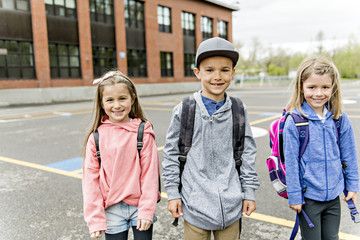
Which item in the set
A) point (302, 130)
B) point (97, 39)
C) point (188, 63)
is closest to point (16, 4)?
point (97, 39)

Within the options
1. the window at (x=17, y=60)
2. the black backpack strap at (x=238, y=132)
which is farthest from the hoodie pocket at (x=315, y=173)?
the window at (x=17, y=60)

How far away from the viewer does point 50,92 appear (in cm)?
2153

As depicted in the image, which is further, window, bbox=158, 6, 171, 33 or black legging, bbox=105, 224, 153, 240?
window, bbox=158, 6, 171, 33

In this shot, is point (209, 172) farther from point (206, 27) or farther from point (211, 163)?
point (206, 27)

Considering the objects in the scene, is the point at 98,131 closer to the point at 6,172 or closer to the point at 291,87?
the point at 291,87

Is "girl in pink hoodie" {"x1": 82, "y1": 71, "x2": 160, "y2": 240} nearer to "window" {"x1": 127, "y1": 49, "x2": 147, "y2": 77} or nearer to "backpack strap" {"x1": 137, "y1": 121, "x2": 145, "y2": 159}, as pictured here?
"backpack strap" {"x1": 137, "y1": 121, "x2": 145, "y2": 159}

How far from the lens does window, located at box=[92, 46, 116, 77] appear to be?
81.2 ft

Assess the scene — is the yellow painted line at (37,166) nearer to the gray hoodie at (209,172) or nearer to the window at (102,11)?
the gray hoodie at (209,172)

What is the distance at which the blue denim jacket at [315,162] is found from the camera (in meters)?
2.10

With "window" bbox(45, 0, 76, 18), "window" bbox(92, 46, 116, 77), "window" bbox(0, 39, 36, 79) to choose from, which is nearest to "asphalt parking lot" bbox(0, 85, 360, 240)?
"window" bbox(0, 39, 36, 79)

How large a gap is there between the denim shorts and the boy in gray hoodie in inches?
11.2

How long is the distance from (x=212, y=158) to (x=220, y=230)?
46cm

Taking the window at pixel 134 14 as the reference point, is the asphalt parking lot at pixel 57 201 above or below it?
below

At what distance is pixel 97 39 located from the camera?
24.6 metres
